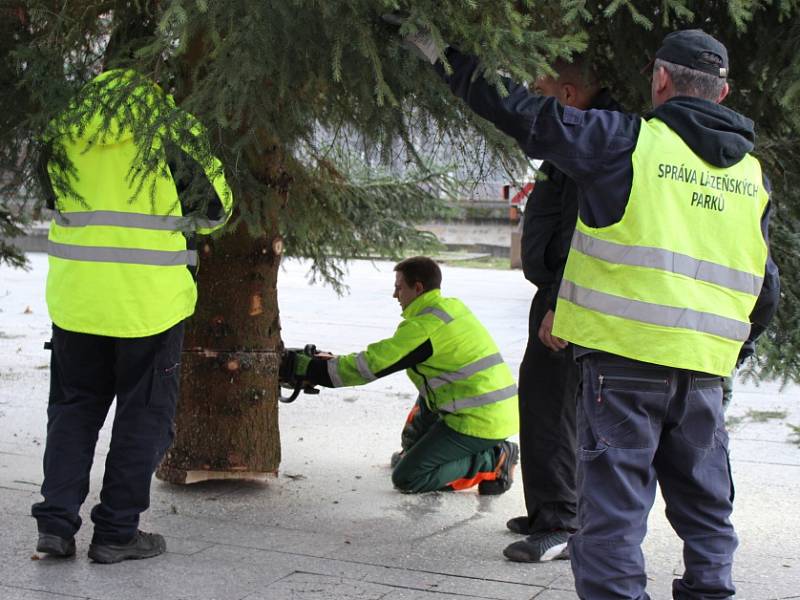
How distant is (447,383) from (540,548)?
4.09 ft

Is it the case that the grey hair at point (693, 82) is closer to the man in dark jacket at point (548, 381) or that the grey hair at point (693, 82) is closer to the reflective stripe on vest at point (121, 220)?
the man in dark jacket at point (548, 381)

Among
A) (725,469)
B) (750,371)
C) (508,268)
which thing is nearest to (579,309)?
(725,469)

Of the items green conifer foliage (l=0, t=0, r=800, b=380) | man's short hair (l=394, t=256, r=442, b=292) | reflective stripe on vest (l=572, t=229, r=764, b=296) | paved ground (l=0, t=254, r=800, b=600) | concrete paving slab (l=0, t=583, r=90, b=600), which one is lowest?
concrete paving slab (l=0, t=583, r=90, b=600)

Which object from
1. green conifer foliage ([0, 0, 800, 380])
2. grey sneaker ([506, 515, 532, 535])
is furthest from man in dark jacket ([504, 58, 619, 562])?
green conifer foliage ([0, 0, 800, 380])

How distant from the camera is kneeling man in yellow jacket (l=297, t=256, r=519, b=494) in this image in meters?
4.99

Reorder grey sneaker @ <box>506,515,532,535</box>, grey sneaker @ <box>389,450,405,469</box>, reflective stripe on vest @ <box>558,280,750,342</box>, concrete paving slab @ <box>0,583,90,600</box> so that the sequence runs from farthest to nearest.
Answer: grey sneaker @ <box>389,450,405,469</box> → grey sneaker @ <box>506,515,532,535</box> → concrete paving slab @ <box>0,583,90,600</box> → reflective stripe on vest @ <box>558,280,750,342</box>

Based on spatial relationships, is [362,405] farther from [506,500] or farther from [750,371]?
[750,371]

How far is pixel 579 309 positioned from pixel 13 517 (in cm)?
256

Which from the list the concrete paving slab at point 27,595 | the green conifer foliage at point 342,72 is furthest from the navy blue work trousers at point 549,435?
the concrete paving slab at point 27,595

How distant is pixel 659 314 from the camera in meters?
2.93

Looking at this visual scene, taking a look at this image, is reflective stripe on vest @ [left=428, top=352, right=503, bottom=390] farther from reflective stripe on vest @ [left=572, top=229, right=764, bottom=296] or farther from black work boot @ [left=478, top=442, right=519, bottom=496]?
reflective stripe on vest @ [left=572, top=229, right=764, bottom=296]

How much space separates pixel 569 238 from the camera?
154 inches

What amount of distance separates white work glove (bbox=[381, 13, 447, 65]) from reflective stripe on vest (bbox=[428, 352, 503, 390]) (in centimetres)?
241

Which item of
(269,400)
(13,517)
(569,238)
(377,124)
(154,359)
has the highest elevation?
(377,124)
